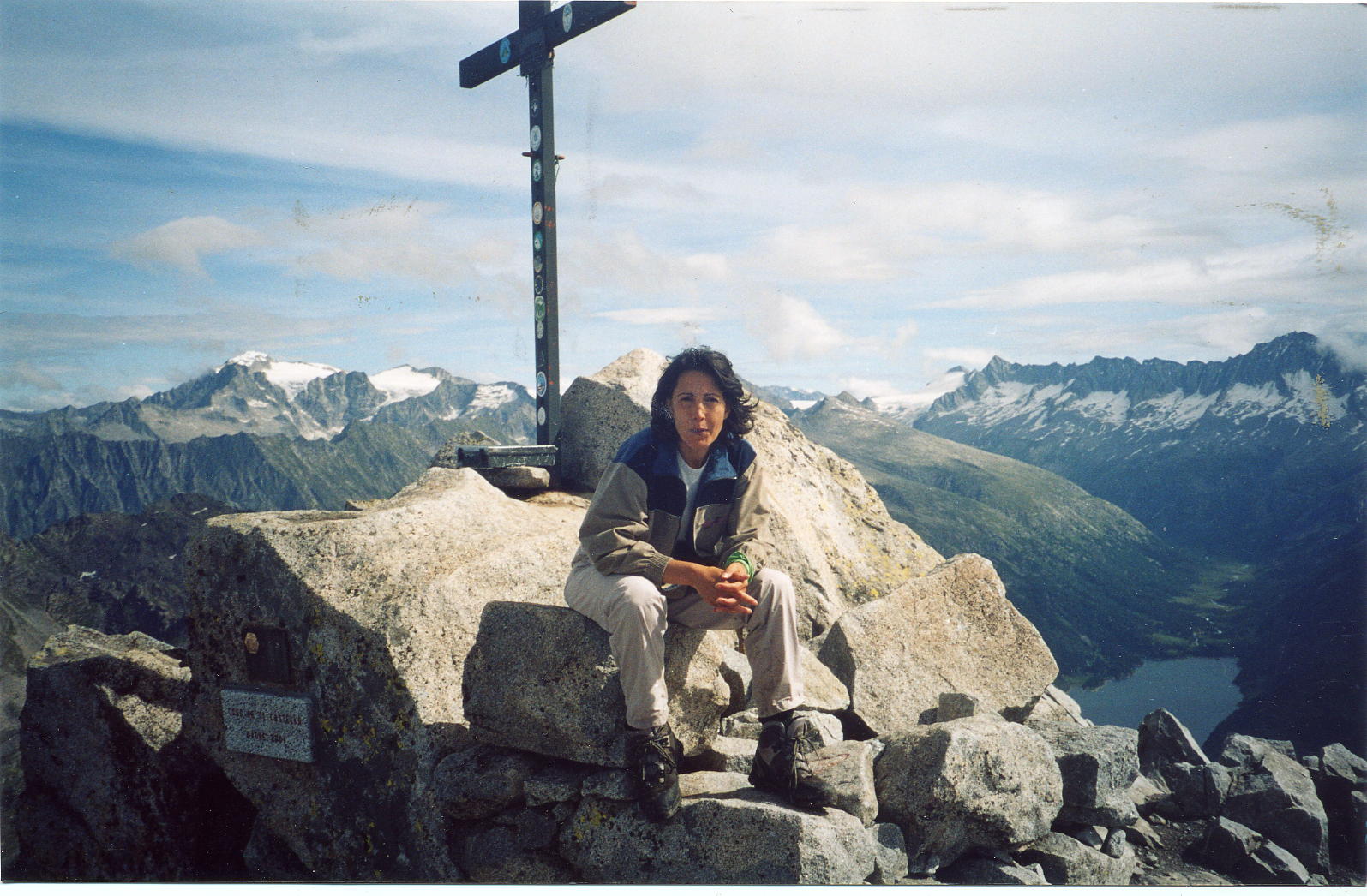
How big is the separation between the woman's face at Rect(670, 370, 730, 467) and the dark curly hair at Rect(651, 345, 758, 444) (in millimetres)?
54

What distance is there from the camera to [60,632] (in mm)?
11914

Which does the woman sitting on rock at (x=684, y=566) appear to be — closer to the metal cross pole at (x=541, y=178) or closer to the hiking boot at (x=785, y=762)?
the hiking boot at (x=785, y=762)

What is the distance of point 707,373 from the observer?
7.39 meters

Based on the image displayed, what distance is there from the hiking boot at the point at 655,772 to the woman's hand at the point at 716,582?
1120mm

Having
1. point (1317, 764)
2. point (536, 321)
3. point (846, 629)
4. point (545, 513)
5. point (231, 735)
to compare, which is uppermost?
point (536, 321)

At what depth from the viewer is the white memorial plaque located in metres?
8.60

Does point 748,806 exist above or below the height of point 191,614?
below

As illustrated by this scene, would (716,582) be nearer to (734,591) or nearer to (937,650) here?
(734,591)

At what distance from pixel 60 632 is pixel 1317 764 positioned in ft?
56.7

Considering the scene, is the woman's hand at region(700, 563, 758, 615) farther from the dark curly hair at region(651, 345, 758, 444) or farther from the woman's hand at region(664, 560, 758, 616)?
the dark curly hair at region(651, 345, 758, 444)

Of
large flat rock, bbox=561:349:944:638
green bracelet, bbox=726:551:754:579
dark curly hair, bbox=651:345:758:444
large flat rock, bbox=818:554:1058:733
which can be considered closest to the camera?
green bracelet, bbox=726:551:754:579

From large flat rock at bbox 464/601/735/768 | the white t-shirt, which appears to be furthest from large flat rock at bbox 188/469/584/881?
the white t-shirt

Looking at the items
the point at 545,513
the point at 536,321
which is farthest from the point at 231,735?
the point at 536,321

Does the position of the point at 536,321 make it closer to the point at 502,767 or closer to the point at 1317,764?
the point at 502,767
